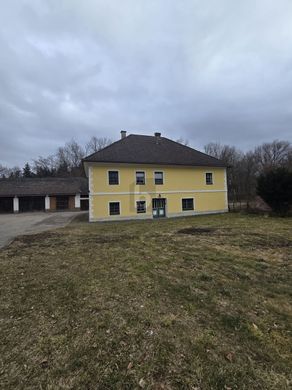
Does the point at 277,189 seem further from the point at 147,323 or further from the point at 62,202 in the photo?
the point at 62,202

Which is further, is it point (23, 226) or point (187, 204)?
point (187, 204)

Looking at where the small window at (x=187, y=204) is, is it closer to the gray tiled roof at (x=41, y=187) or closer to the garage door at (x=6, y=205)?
the gray tiled roof at (x=41, y=187)

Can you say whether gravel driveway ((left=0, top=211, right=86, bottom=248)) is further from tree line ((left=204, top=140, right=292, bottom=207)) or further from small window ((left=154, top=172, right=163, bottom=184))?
tree line ((left=204, top=140, right=292, bottom=207))

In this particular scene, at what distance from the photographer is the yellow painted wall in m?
20.5

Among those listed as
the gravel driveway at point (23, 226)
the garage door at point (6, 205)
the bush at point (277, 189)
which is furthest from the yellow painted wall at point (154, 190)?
the garage door at point (6, 205)

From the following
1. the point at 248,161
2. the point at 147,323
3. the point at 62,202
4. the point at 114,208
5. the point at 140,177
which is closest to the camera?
the point at 147,323

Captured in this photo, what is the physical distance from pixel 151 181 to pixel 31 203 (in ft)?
69.4

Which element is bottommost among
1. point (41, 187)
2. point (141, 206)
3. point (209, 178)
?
point (141, 206)

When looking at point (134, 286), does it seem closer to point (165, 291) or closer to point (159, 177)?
point (165, 291)

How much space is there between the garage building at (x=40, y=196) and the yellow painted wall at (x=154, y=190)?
595 inches

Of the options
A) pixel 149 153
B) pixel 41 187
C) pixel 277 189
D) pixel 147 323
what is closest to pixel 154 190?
pixel 149 153

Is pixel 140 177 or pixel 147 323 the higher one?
pixel 140 177

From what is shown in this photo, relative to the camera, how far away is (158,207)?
2250 centimetres

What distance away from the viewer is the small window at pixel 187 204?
23486 millimetres
